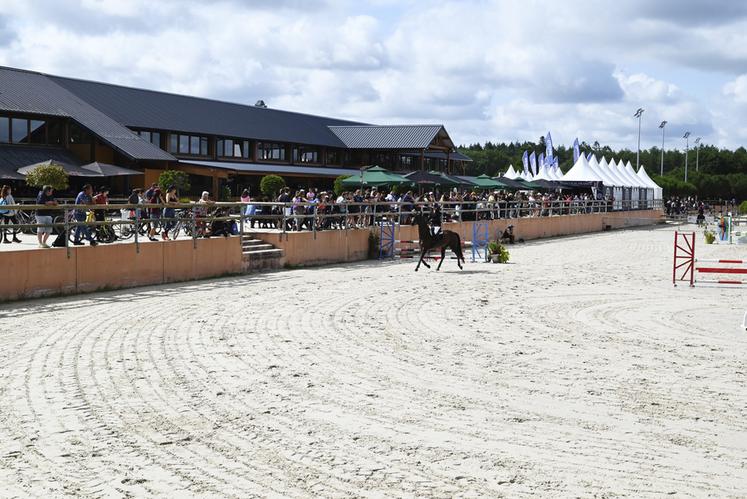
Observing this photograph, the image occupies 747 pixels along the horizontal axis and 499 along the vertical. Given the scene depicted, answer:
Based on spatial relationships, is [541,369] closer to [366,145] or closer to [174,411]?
[174,411]

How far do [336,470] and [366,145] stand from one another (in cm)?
5950

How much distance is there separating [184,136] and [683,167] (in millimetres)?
112011

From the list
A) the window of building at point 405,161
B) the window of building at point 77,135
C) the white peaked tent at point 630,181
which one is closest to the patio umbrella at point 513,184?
the white peaked tent at point 630,181

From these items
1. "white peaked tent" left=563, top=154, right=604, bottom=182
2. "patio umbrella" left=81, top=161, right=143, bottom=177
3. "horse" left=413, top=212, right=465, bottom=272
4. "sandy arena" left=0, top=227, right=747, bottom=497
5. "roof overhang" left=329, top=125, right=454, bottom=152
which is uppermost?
"roof overhang" left=329, top=125, right=454, bottom=152

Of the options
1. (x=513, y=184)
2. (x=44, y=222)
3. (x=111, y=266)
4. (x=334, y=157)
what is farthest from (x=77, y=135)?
(x=111, y=266)

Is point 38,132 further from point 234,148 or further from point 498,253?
point 498,253

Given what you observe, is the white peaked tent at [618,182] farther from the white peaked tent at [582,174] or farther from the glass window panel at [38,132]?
the glass window panel at [38,132]

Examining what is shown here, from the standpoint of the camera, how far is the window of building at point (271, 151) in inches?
2227

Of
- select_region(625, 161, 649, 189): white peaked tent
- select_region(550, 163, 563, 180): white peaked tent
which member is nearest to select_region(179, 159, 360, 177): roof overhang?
select_region(550, 163, 563, 180): white peaked tent

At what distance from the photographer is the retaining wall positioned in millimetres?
14375

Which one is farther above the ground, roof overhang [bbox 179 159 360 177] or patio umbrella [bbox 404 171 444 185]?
roof overhang [bbox 179 159 360 177]

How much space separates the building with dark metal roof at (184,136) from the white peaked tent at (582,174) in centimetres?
1370

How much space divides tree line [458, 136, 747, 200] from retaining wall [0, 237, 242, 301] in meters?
62.4

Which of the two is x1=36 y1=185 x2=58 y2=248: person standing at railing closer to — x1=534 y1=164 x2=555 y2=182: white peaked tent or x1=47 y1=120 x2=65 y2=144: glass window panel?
x1=47 y1=120 x2=65 y2=144: glass window panel
